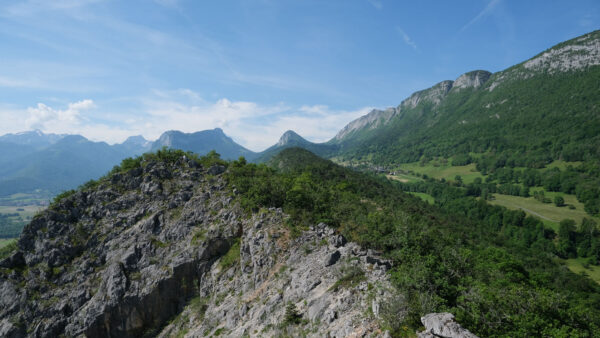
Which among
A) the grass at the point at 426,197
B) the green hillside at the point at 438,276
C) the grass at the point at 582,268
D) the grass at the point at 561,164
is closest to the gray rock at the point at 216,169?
the green hillside at the point at 438,276

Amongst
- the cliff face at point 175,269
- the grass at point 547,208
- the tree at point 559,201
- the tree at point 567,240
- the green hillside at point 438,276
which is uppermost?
the green hillside at point 438,276

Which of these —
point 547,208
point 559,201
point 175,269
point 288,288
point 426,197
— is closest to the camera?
point 288,288

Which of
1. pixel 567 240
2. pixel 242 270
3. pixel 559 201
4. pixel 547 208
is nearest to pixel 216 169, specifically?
pixel 242 270

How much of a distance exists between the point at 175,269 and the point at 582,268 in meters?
140

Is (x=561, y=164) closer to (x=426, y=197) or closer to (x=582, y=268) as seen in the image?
(x=426, y=197)

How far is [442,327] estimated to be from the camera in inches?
565

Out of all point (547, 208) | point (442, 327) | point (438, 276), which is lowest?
point (547, 208)

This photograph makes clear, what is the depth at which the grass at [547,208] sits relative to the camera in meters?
124

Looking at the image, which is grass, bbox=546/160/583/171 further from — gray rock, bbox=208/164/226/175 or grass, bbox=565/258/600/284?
gray rock, bbox=208/164/226/175

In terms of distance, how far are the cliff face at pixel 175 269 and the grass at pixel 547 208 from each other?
150957mm

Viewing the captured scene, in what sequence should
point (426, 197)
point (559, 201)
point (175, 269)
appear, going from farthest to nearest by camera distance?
point (426, 197)
point (559, 201)
point (175, 269)

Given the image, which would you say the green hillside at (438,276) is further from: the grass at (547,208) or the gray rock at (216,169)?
the grass at (547,208)

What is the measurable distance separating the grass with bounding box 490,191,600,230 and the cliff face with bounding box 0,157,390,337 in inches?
5943

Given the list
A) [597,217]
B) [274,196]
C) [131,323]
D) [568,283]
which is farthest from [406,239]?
[597,217]
